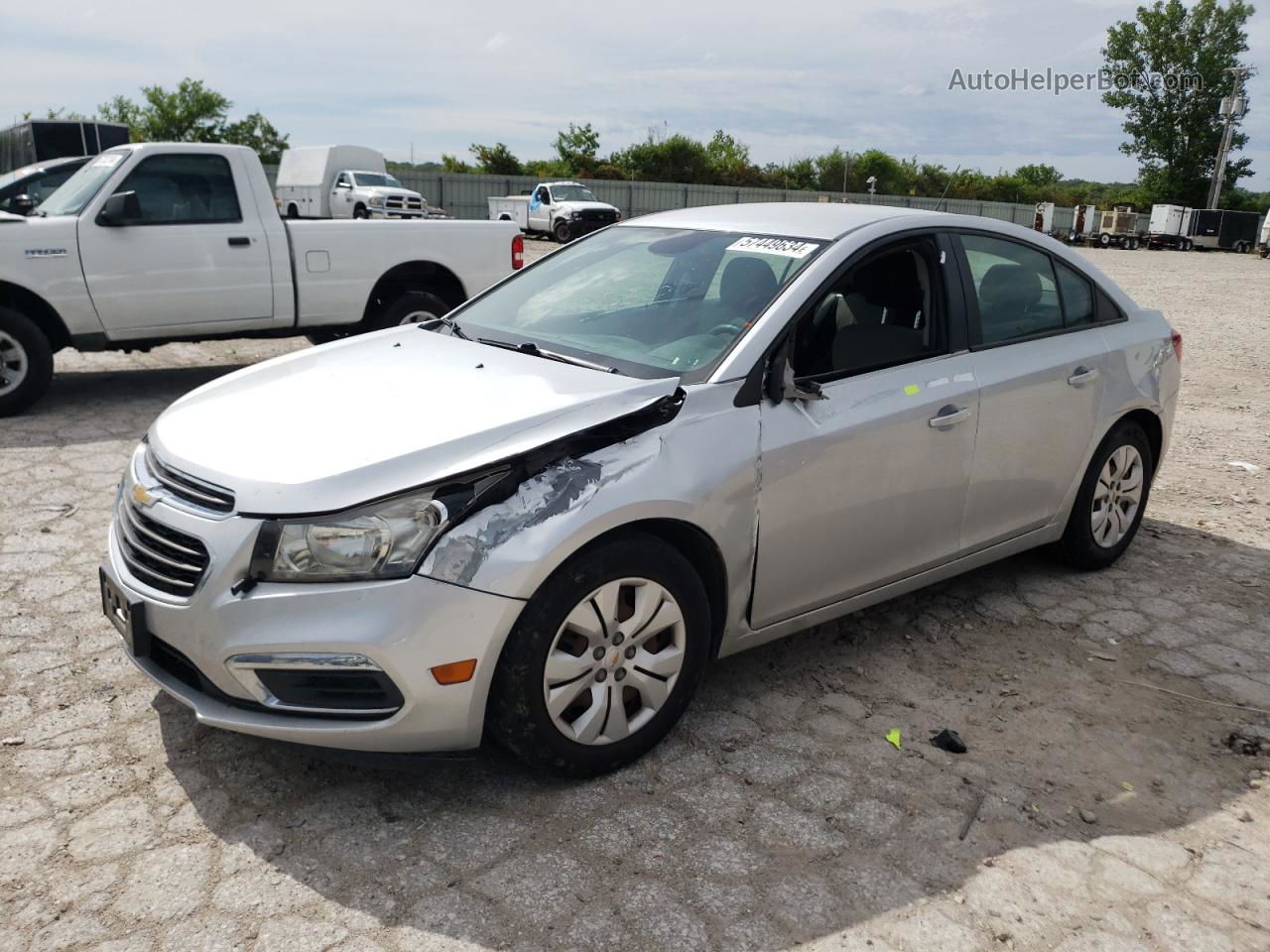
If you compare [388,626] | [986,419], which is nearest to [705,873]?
[388,626]

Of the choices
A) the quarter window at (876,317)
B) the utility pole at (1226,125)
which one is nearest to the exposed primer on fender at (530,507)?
the quarter window at (876,317)

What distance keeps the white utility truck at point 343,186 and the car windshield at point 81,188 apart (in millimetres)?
18772

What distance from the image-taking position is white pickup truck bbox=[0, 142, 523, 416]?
7.43 meters

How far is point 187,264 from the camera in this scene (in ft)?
25.8

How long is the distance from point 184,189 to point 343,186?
854 inches

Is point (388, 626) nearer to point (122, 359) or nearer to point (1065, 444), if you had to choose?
point (1065, 444)

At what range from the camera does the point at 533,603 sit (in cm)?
283

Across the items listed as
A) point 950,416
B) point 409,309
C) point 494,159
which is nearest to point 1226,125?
point 494,159

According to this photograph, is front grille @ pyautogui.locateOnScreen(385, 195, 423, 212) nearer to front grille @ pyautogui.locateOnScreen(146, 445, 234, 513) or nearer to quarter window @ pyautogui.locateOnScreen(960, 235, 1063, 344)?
quarter window @ pyautogui.locateOnScreen(960, 235, 1063, 344)

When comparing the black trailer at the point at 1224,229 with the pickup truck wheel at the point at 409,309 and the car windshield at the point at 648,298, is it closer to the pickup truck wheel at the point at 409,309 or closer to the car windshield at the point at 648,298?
the pickup truck wheel at the point at 409,309

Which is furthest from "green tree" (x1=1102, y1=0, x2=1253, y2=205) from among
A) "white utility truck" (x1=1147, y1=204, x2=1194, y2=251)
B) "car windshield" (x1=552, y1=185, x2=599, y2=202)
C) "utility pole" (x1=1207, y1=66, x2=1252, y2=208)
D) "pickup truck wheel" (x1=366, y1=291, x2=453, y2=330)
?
"pickup truck wheel" (x1=366, y1=291, x2=453, y2=330)

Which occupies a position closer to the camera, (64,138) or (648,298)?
(648,298)

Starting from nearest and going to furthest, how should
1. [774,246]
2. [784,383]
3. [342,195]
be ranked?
[784,383]
[774,246]
[342,195]

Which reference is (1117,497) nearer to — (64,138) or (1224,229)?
(64,138)
